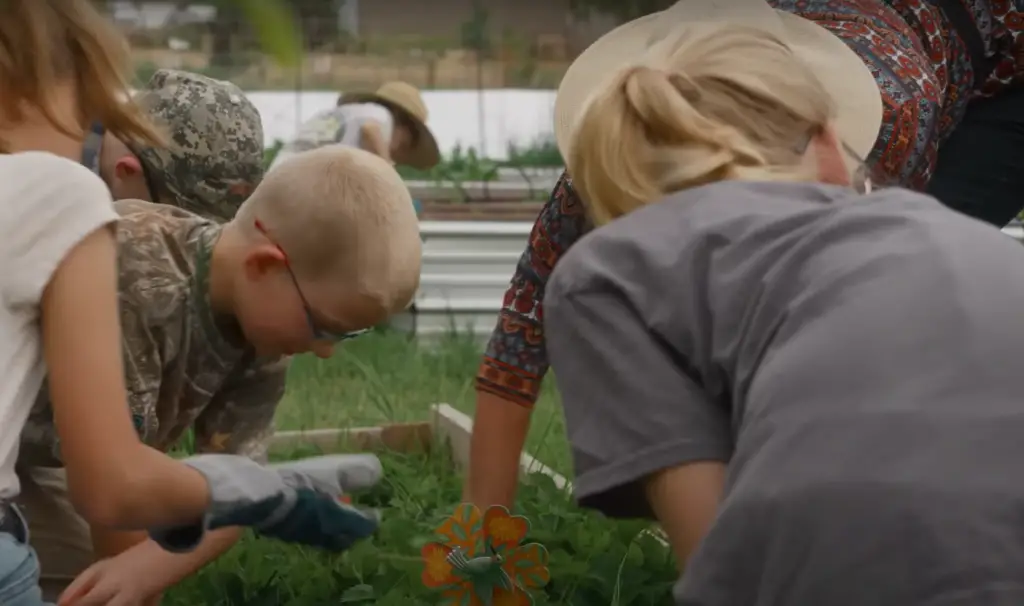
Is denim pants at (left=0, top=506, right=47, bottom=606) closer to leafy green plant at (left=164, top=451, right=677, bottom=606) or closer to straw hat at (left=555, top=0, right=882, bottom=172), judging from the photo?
leafy green plant at (left=164, top=451, right=677, bottom=606)

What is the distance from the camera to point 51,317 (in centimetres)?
95

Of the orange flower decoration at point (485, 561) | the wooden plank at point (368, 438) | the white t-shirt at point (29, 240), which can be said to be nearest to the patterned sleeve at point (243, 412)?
the orange flower decoration at point (485, 561)

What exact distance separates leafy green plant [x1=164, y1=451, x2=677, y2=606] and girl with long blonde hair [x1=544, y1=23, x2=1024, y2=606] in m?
0.43

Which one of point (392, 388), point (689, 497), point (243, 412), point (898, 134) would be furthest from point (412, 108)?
point (689, 497)

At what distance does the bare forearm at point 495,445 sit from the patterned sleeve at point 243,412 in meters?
0.25

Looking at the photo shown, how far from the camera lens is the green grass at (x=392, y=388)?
2.20 m

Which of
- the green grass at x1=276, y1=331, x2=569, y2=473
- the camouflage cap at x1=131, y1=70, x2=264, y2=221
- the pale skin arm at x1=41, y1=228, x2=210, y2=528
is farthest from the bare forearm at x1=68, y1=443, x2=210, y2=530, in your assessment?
the green grass at x1=276, y1=331, x2=569, y2=473

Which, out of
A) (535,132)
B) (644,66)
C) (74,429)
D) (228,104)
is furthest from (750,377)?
(535,132)

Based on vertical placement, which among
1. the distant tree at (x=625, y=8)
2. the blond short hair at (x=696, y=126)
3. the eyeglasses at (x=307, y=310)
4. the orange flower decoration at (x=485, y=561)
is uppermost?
the distant tree at (x=625, y=8)

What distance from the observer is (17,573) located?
1.00m

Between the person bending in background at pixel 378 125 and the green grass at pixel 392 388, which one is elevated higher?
the person bending in background at pixel 378 125

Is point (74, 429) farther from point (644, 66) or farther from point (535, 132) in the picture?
point (535, 132)

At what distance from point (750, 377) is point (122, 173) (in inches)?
45.5

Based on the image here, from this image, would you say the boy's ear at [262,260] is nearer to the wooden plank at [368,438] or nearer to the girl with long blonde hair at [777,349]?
the girl with long blonde hair at [777,349]
